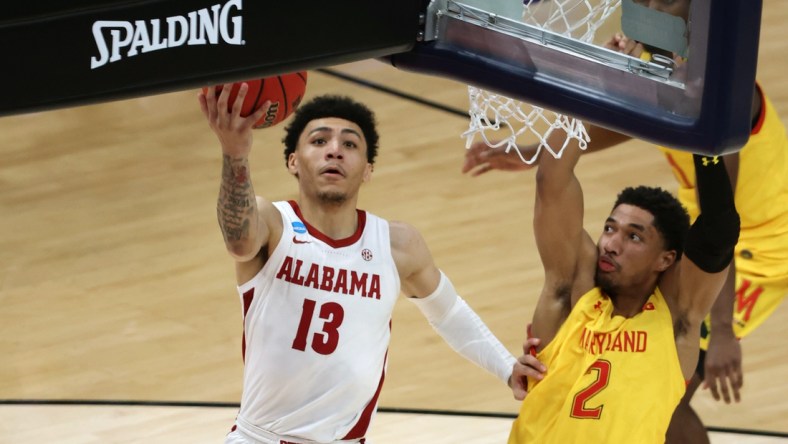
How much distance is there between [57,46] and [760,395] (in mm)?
4279

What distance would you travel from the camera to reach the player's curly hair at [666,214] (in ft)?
15.5

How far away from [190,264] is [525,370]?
9.97 feet

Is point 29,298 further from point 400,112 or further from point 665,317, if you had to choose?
point 665,317

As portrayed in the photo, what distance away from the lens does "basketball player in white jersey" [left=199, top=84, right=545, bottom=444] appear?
4.53 metres

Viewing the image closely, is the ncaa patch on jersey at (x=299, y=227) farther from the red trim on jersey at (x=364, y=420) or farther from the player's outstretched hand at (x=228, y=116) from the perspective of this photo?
the player's outstretched hand at (x=228, y=116)

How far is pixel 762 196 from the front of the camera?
19.2 ft

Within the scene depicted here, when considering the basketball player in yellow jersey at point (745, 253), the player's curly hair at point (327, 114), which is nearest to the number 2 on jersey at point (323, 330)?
the player's curly hair at point (327, 114)

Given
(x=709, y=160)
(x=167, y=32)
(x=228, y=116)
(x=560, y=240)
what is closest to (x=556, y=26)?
(x=709, y=160)

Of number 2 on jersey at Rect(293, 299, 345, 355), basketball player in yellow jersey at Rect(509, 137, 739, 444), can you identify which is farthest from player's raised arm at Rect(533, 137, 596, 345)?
number 2 on jersey at Rect(293, 299, 345, 355)

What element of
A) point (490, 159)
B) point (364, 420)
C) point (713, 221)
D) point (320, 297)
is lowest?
point (364, 420)

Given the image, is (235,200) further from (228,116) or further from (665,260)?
(665,260)

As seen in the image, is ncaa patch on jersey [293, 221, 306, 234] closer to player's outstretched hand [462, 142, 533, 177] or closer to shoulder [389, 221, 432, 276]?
shoulder [389, 221, 432, 276]

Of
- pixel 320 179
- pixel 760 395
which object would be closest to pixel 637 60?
pixel 320 179

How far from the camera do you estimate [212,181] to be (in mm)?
8094
